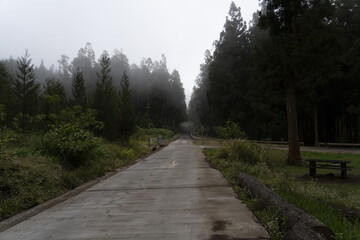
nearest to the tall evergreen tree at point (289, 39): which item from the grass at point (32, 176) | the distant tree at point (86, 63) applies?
→ the grass at point (32, 176)

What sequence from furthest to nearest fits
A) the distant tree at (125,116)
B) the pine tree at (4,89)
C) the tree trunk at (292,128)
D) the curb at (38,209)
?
the distant tree at (125,116)
the pine tree at (4,89)
the tree trunk at (292,128)
the curb at (38,209)

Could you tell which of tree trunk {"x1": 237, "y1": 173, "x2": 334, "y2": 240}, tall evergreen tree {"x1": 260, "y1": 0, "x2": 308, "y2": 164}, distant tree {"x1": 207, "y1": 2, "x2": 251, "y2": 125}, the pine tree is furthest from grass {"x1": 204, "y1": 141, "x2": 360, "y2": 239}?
distant tree {"x1": 207, "y1": 2, "x2": 251, "y2": 125}

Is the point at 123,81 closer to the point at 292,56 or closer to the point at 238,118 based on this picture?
the point at 292,56

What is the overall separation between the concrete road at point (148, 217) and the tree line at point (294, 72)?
1142cm

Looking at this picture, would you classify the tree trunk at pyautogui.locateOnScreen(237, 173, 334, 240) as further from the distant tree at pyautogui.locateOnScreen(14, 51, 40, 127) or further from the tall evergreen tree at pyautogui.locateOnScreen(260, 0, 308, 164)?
the distant tree at pyautogui.locateOnScreen(14, 51, 40, 127)

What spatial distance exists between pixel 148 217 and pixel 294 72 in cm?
1488

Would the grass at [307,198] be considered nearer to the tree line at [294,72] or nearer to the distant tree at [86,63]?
the tree line at [294,72]

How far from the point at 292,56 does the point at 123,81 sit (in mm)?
14352

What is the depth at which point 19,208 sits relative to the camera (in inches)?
245

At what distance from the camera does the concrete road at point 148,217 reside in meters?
4.34

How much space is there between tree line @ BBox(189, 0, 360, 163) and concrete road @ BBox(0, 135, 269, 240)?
37.5ft

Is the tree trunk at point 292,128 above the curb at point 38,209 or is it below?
above

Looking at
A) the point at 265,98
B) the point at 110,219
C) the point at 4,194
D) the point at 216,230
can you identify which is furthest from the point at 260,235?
the point at 265,98

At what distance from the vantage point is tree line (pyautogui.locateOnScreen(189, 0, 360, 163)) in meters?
15.6
